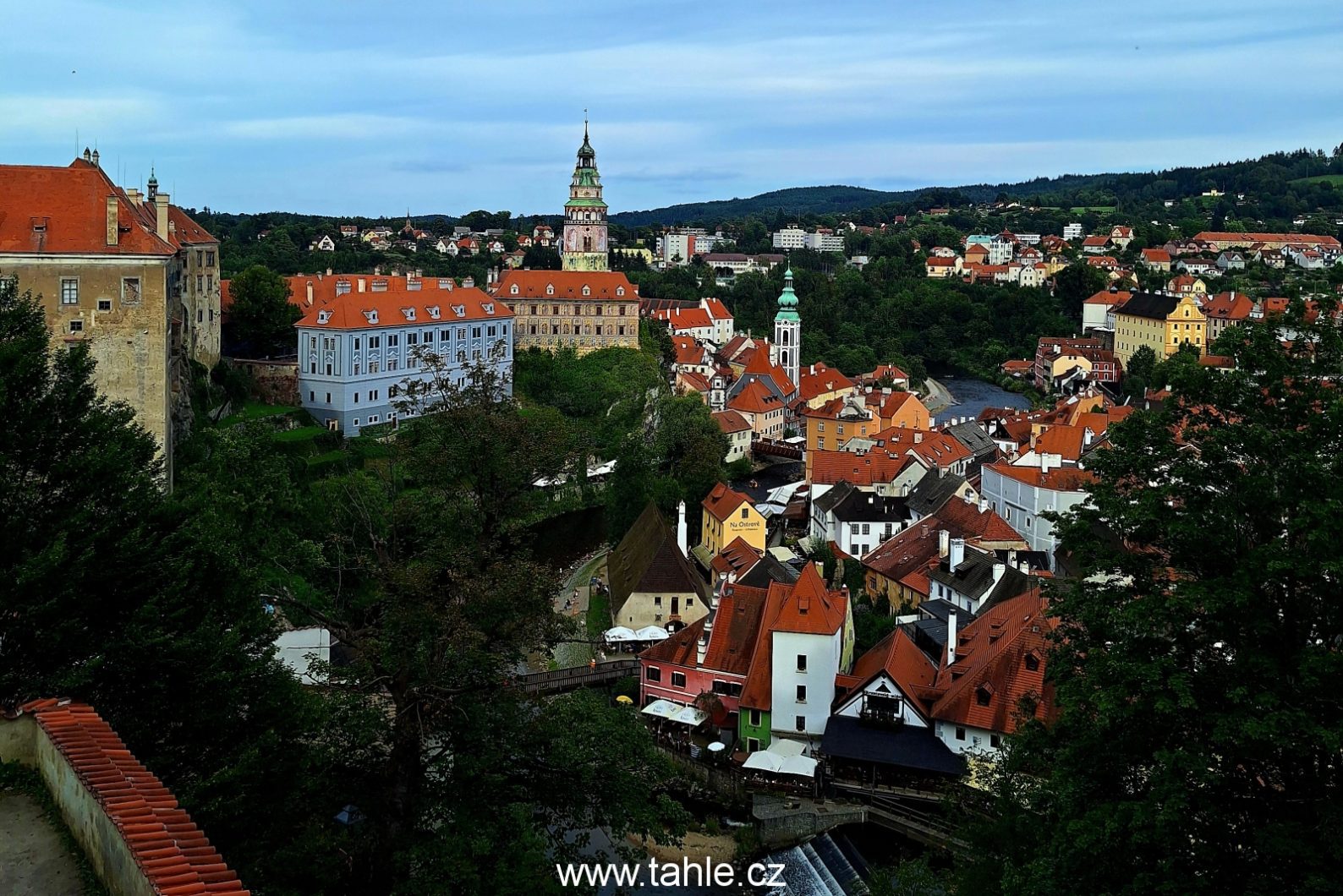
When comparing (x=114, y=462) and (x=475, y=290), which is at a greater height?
(x=475, y=290)

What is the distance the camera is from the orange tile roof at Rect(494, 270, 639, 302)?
201ft

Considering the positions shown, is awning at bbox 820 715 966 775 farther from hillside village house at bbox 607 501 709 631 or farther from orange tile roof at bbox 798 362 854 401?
orange tile roof at bbox 798 362 854 401

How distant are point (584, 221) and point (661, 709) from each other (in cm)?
5584

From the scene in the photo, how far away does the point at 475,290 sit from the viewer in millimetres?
50938

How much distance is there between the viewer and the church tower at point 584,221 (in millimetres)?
73438

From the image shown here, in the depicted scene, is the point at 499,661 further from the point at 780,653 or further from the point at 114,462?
the point at 780,653

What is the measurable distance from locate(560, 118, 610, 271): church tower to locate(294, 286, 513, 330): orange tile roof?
72.8 feet

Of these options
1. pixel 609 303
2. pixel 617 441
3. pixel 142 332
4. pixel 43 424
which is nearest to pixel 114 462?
pixel 43 424

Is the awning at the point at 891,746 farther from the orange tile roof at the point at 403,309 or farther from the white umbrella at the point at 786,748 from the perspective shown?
the orange tile roof at the point at 403,309

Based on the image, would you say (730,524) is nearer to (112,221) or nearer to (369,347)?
(369,347)

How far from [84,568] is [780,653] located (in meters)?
12.9

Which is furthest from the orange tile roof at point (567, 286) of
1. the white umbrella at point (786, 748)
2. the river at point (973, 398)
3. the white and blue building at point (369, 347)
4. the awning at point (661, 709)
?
the white umbrella at point (786, 748)

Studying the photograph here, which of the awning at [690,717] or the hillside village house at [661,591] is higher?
the hillside village house at [661,591]

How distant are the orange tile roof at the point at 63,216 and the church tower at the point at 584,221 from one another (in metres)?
48.5
